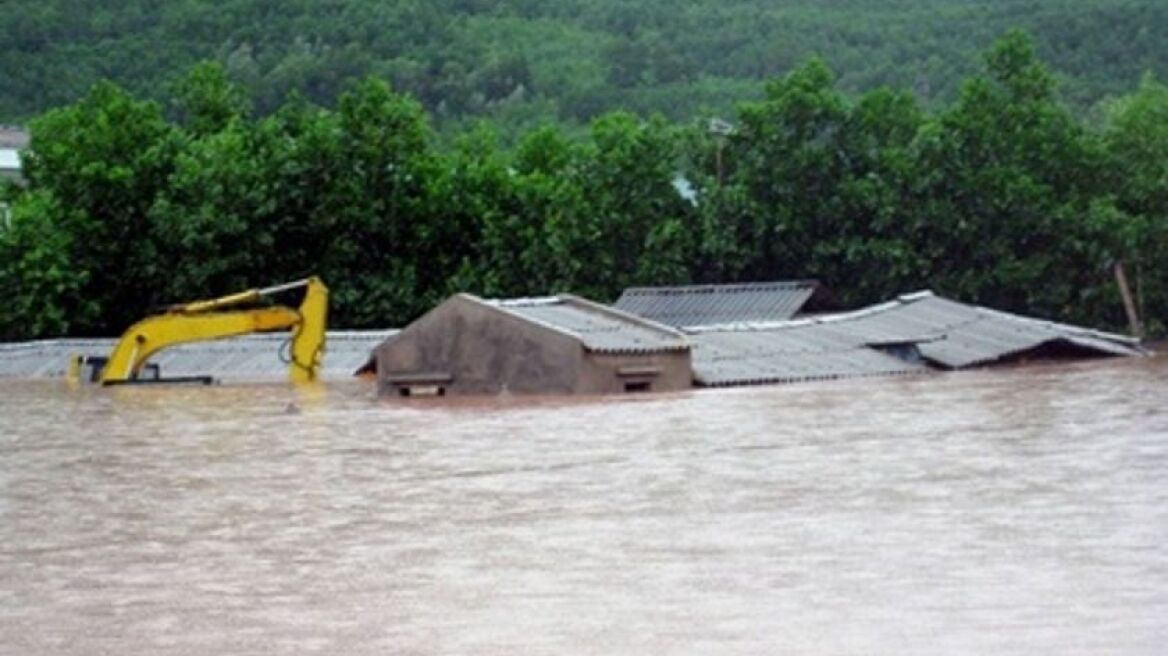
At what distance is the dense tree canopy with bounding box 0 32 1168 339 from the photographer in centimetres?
3850

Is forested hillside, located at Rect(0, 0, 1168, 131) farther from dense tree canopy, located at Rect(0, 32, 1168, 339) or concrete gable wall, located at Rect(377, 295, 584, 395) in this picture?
concrete gable wall, located at Rect(377, 295, 584, 395)

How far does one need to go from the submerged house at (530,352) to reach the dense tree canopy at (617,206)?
922cm

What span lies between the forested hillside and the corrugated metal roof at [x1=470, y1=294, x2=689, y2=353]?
4350 cm

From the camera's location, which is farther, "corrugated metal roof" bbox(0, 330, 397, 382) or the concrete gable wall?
"corrugated metal roof" bbox(0, 330, 397, 382)

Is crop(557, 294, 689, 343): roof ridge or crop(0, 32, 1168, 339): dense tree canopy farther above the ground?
crop(0, 32, 1168, 339): dense tree canopy

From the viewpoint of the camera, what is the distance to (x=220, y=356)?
121ft

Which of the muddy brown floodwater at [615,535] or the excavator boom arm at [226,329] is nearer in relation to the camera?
the muddy brown floodwater at [615,535]

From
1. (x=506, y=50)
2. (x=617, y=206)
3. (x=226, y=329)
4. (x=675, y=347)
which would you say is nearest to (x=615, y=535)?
(x=675, y=347)

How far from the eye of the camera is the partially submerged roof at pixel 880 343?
95.5 ft

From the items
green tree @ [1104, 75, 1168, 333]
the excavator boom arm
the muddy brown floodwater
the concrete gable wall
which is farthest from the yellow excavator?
green tree @ [1104, 75, 1168, 333]

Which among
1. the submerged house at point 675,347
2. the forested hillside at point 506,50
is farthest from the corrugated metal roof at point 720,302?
the forested hillside at point 506,50

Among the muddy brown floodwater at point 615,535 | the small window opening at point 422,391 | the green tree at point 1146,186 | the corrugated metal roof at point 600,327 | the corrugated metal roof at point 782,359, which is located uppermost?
the green tree at point 1146,186

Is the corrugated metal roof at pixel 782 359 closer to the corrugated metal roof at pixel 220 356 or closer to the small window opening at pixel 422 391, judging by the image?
the small window opening at pixel 422 391

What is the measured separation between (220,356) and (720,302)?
7.04 m
